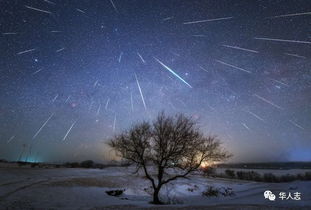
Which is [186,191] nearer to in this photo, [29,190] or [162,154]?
[162,154]

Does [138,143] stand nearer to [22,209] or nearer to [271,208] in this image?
[22,209]

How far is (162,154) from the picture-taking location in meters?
24.4

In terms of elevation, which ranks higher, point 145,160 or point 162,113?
point 162,113

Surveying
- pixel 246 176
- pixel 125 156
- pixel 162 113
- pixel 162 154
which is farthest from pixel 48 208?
pixel 246 176

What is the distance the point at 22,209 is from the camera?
16828 millimetres

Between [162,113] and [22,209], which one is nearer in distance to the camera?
[22,209]

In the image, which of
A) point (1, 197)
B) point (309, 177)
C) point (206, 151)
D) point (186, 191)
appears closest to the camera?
point (1, 197)

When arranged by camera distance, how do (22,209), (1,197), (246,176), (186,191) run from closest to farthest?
(22,209), (1,197), (186,191), (246,176)

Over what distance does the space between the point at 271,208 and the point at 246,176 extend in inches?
2532

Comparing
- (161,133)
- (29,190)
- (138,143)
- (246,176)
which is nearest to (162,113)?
(161,133)

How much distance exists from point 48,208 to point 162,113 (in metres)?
13.9

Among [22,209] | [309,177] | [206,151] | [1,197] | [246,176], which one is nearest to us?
[22,209]

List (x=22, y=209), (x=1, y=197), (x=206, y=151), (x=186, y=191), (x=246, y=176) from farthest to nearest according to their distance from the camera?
(x=246, y=176)
(x=186, y=191)
(x=206, y=151)
(x=1, y=197)
(x=22, y=209)

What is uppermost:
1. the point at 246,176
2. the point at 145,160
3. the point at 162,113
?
the point at 162,113
